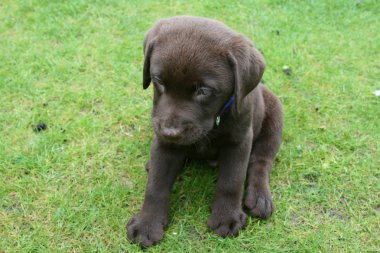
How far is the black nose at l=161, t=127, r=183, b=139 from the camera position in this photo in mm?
2951

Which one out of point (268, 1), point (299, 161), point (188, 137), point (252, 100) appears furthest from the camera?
point (268, 1)

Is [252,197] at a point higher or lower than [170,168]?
lower

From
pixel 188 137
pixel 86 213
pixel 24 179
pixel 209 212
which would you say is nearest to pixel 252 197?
pixel 209 212

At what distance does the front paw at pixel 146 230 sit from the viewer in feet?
10.8

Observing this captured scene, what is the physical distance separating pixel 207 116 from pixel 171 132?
30 centimetres

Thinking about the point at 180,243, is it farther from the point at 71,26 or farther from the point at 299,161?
the point at 71,26

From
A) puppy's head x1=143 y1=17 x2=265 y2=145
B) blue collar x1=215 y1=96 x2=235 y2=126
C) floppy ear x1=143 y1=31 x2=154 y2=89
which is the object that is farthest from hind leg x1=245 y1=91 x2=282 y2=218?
floppy ear x1=143 y1=31 x2=154 y2=89

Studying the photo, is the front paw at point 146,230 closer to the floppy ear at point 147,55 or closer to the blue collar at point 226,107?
the blue collar at point 226,107

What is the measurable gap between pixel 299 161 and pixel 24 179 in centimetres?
241

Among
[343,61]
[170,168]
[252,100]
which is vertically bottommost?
[343,61]

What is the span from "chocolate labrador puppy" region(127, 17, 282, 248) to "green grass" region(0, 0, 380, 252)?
0.54 ft

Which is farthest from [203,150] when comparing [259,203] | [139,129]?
[139,129]

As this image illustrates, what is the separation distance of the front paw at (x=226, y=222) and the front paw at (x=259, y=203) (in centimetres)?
14

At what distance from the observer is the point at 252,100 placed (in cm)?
355
